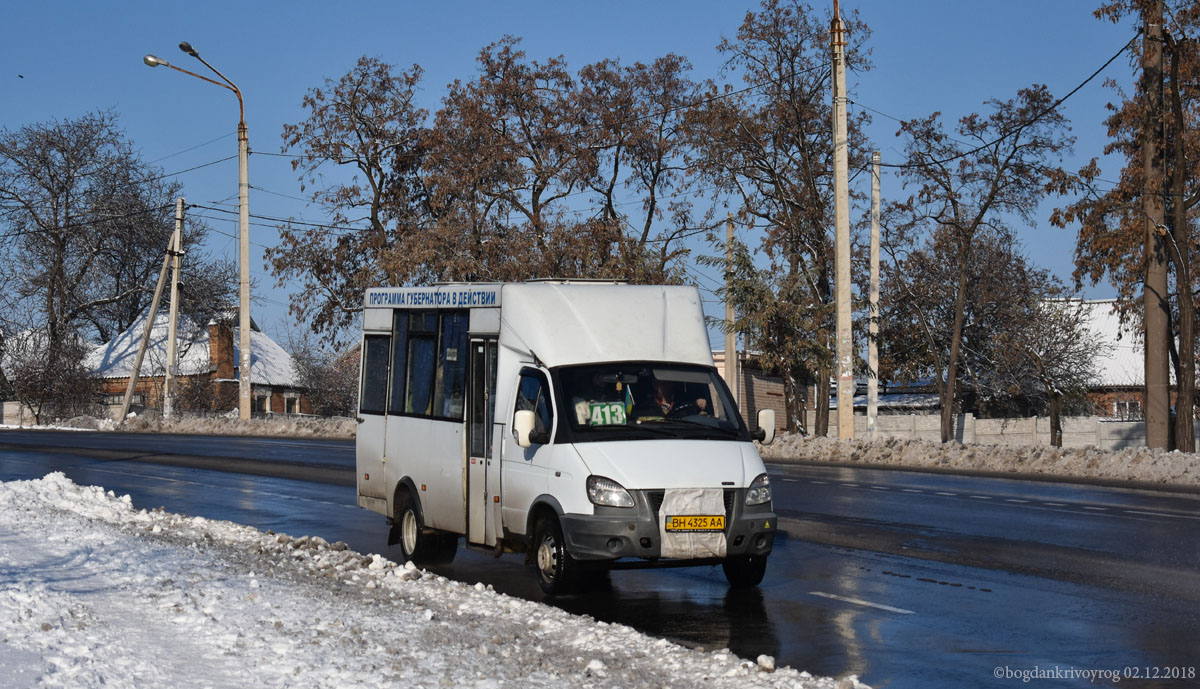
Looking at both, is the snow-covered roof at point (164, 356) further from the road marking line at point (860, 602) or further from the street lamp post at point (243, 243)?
the road marking line at point (860, 602)

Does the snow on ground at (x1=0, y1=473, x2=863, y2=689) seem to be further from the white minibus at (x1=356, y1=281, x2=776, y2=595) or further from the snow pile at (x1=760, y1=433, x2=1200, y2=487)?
the snow pile at (x1=760, y1=433, x2=1200, y2=487)

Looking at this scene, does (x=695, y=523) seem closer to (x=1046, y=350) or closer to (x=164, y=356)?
(x=1046, y=350)

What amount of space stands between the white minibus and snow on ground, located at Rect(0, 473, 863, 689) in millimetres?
979

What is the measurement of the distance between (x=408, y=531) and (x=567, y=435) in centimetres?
352

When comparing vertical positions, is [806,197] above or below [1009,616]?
above

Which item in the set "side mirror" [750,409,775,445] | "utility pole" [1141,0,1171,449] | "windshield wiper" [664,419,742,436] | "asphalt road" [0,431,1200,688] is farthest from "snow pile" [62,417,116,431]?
"windshield wiper" [664,419,742,436]

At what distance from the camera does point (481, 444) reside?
40.7 ft

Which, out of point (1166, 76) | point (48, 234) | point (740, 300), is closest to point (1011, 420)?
point (740, 300)

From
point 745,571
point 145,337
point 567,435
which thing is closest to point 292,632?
point 567,435

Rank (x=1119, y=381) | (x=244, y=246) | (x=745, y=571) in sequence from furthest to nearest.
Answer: (x=1119, y=381), (x=244, y=246), (x=745, y=571)

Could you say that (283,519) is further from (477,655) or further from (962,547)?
(477,655)

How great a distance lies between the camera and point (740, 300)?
44469 mm

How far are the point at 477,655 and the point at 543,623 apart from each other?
1.38m

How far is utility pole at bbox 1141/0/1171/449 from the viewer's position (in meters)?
29.3
